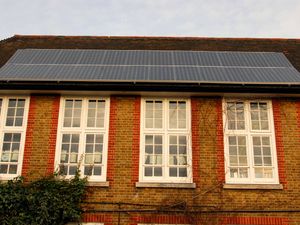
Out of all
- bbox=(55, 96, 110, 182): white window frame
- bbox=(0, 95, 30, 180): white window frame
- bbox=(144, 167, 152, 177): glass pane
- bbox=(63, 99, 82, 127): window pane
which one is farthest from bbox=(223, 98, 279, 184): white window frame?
bbox=(0, 95, 30, 180): white window frame

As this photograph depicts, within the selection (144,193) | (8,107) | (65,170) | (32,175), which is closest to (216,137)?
(144,193)

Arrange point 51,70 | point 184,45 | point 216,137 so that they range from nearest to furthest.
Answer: point 216,137 < point 51,70 < point 184,45

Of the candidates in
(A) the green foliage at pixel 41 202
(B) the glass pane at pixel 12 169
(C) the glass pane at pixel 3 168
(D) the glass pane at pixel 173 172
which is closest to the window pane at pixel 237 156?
(D) the glass pane at pixel 173 172

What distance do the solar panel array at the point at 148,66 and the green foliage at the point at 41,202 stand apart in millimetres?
2992

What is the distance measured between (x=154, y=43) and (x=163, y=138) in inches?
238

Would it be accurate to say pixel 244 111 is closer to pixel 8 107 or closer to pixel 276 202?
pixel 276 202

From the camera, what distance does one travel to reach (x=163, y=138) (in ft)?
36.2

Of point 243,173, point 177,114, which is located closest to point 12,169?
point 177,114

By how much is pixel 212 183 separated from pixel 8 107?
245 inches

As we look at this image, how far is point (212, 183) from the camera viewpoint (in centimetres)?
1047

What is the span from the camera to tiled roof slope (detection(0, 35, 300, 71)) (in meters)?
15.3

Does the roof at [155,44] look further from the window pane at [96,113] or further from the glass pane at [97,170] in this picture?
the glass pane at [97,170]

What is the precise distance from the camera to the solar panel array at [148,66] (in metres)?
11.1

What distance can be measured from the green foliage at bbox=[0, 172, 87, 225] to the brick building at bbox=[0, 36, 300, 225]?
0.44 metres
